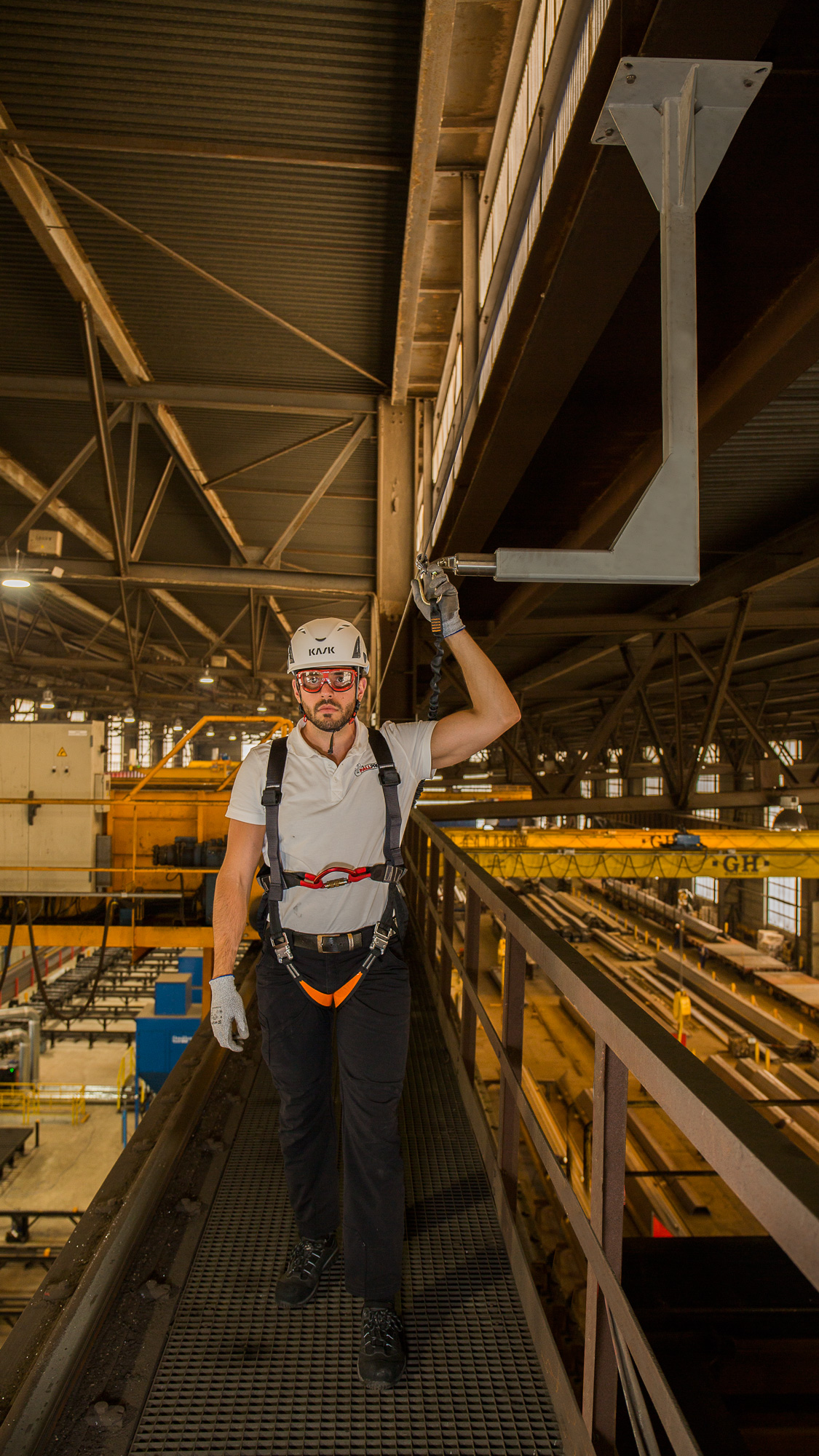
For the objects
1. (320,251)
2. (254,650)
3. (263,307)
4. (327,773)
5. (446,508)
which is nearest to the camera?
(327,773)

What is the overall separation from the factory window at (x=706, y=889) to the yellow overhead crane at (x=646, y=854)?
2487cm

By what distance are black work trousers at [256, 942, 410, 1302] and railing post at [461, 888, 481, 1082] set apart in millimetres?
960

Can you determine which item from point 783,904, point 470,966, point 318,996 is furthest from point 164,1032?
point 783,904

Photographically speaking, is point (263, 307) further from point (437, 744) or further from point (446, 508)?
point (437, 744)

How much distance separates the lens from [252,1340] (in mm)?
2482

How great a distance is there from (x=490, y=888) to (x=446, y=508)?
8.22 ft

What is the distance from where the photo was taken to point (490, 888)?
3.38 metres

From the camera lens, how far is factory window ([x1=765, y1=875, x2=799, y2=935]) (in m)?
28.0

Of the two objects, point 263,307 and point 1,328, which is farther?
point 1,328

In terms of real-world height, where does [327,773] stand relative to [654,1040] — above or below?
above

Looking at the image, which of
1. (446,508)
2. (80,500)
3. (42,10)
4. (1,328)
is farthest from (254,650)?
(42,10)

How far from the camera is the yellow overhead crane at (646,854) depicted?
10.4 metres

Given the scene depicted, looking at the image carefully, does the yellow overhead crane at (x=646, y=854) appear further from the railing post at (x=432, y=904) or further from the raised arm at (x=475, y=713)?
the raised arm at (x=475, y=713)

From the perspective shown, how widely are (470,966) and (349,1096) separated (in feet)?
4.23
